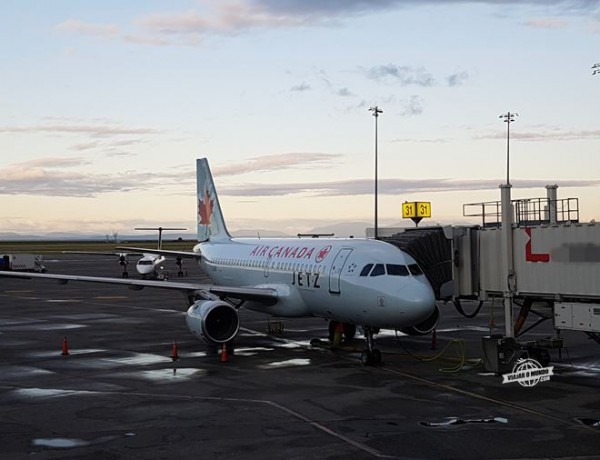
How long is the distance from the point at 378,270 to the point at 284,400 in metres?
6.76

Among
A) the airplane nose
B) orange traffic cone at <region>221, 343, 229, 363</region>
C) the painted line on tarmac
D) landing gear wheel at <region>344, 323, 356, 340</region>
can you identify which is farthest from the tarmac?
the airplane nose

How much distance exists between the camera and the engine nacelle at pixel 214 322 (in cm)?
2769

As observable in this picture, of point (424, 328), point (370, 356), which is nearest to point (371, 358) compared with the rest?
point (370, 356)

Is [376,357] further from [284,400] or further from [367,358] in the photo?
[284,400]

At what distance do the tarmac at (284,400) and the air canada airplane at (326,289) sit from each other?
57.5 inches

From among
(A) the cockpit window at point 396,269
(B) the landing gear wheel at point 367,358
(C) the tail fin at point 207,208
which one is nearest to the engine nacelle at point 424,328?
(B) the landing gear wheel at point 367,358

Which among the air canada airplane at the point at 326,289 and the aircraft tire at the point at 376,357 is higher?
the air canada airplane at the point at 326,289

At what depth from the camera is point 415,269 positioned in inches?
993

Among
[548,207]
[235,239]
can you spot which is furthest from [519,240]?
[235,239]

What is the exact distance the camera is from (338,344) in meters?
30.4

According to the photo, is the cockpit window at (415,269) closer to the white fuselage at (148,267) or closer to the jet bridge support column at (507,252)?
the jet bridge support column at (507,252)

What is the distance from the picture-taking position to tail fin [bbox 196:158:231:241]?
44.9 meters

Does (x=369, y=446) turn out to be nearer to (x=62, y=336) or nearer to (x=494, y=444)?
(x=494, y=444)

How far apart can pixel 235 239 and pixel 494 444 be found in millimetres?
28340
